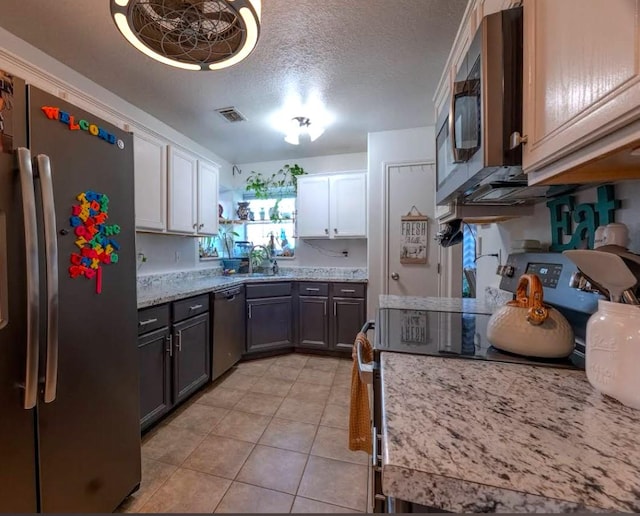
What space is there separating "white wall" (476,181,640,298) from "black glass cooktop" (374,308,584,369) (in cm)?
41

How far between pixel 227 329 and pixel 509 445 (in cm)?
256

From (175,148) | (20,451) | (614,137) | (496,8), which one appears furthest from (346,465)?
(175,148)

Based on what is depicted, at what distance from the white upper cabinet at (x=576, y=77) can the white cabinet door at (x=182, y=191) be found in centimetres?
246

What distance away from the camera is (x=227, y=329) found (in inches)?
106

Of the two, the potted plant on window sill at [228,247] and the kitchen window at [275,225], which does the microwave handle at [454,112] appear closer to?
the kitchen window at [275,225]

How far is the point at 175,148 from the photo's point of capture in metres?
2.50

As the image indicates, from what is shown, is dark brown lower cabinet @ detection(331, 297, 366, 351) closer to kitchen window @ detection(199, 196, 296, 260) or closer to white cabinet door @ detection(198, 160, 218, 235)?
kitchen window @ detection(199, 196, 296, 260)

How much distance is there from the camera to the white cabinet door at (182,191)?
2459 mm

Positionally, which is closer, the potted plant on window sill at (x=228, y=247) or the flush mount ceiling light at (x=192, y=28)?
the flush mount ceiling light at (x=192, y=28)

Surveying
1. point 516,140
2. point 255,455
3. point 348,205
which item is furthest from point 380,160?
point 255,455

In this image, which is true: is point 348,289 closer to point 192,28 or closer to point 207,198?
point 207,198

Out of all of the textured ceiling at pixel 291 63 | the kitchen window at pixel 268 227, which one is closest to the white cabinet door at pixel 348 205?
the textured ceiling at pixel 291 63

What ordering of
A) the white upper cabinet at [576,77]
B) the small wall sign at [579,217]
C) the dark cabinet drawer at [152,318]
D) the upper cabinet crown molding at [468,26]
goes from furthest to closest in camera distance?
the dark cabinet drawer at [152,318], the upper cabinet crown molding at [468,26], the small wall sign at [579,217], the white upper cabinet at [576,77]

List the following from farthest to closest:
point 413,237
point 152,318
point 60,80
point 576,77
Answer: point 413,237
point 152,318
point 60,80
point 576,77
